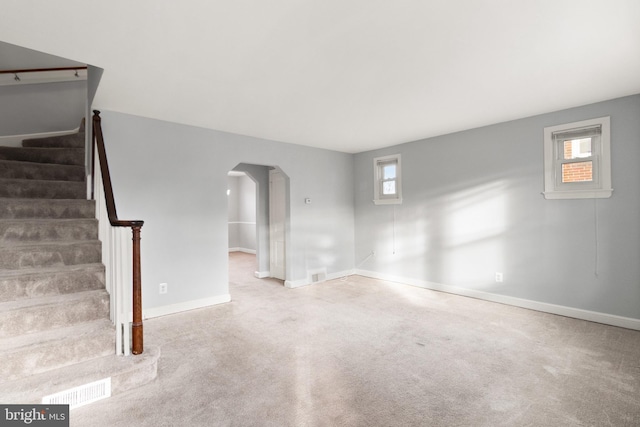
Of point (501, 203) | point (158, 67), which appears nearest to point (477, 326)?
point (501, 203)

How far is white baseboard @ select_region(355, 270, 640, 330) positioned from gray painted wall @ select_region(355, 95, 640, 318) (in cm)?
6

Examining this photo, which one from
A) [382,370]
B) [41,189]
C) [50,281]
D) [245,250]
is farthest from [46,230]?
[245,250]

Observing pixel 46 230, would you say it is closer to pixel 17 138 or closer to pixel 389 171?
pixel 17 138

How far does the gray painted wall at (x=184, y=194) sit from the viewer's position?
142 inches

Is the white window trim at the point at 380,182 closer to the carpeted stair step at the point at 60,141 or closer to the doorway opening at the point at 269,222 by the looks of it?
the doorway opening at the point at 269,222

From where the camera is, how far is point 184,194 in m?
4.01

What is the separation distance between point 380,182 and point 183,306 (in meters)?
3.80

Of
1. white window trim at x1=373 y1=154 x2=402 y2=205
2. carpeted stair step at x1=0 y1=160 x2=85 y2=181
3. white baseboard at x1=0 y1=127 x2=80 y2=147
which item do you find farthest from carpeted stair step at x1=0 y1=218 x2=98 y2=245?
white window trim at x1=373 y1=154 x2=402 y2=205

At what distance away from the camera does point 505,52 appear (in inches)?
92.2

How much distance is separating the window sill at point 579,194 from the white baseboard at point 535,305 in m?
1.28

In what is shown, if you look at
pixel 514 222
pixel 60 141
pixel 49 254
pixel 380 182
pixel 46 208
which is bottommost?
pixel 49 254

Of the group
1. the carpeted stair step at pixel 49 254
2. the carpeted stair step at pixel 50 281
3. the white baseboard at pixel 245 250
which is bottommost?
the white baseboard at pixel 245 250

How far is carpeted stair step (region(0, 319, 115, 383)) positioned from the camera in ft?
6.30

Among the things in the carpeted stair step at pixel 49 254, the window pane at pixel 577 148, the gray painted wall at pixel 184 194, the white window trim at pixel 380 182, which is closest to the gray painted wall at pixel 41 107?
the gray painted wall at pixel 184 194
